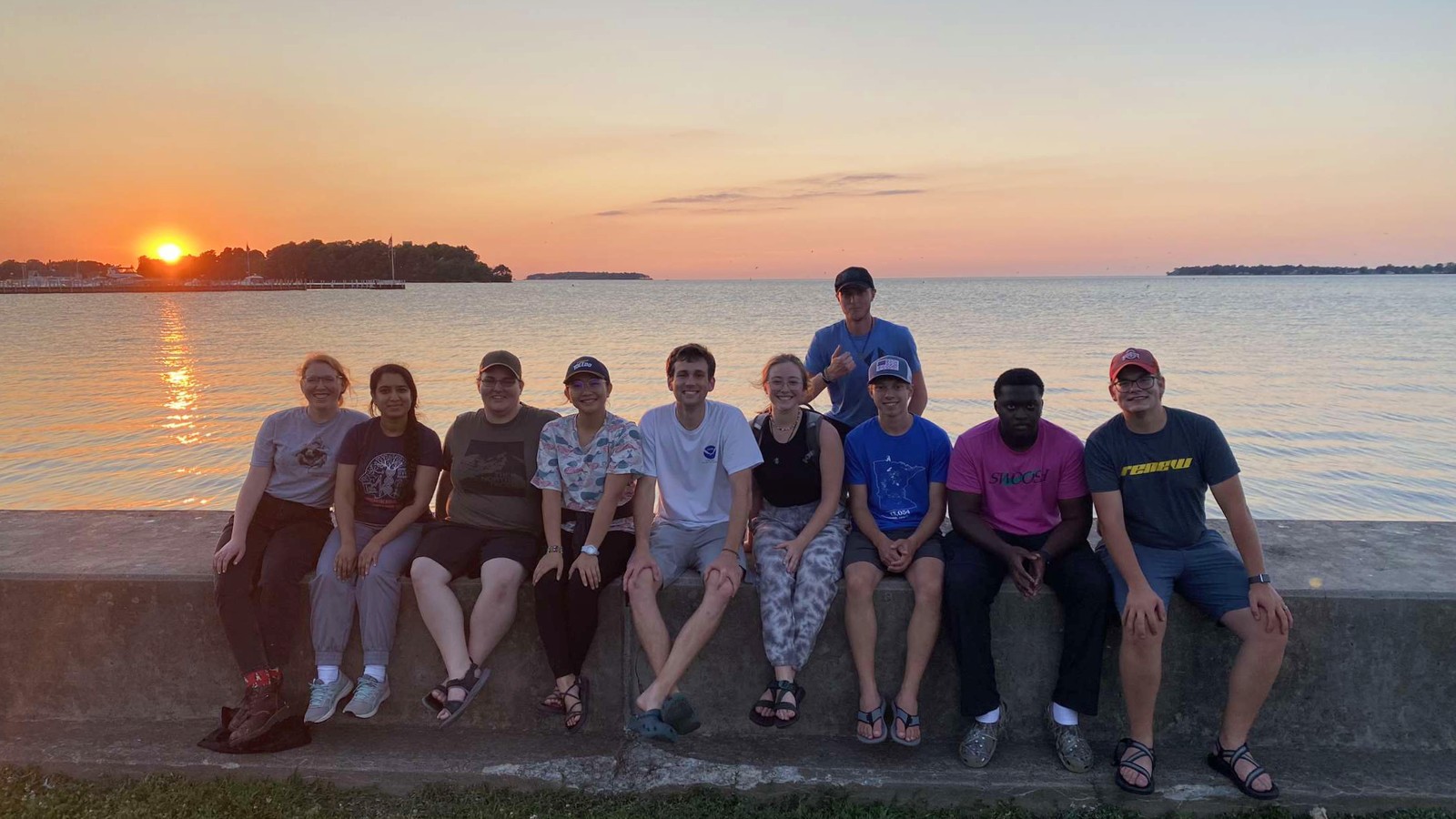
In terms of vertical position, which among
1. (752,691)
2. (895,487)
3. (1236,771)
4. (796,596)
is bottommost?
(1236,771)

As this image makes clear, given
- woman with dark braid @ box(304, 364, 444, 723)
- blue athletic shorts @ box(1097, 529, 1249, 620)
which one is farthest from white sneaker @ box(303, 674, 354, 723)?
blue athletic shorts @ box(1097, 529, 1249, 620)

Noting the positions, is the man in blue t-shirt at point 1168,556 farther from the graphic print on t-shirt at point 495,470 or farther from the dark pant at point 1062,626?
Result: the graphic print on t-shirt at point 495,470

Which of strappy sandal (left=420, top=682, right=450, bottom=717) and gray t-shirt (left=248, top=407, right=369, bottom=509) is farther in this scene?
gray t-shirt (left=248, top=407, right=369, bottom=509)

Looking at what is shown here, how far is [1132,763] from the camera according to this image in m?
3.58

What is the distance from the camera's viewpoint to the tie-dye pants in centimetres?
395

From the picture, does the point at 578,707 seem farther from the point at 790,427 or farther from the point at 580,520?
the point at 790,427

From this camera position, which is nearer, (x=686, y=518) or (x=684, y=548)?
(x=684, y=548)

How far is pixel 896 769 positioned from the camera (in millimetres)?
3691

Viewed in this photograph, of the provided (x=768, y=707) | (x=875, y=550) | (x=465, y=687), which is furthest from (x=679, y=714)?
(x=875, y=550)

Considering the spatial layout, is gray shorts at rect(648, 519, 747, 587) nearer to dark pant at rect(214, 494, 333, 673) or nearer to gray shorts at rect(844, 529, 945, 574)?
gray shorts at rect(844, 529, 945, 574)

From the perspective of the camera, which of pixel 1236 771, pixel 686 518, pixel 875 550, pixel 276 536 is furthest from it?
pixel 686 518

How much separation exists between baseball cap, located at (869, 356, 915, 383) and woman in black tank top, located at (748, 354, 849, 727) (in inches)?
13.7

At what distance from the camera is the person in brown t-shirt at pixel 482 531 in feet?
13.2

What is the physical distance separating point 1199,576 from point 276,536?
419 centimetres
